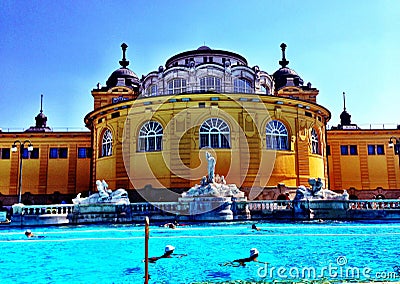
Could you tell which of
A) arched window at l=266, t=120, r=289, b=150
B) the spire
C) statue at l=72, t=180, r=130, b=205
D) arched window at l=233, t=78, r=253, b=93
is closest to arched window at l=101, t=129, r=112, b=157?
statue at l=72, t=180, r=130, b=205

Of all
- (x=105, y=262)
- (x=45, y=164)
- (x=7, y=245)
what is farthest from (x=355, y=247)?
(x=45, y=164)

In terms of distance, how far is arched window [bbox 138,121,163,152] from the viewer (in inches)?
1087

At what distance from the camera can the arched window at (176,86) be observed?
3078 cm

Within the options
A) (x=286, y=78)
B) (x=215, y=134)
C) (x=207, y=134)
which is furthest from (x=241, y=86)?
(x=286, y=78)

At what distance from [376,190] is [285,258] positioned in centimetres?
3171

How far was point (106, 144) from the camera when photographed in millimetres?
30828

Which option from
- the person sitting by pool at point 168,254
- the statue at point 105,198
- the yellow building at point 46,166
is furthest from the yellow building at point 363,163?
the person sitting by pool at point 168,254

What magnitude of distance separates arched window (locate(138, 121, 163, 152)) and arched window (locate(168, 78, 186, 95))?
404 centimetres

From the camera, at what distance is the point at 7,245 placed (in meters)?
13.4

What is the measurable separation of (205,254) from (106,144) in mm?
21521

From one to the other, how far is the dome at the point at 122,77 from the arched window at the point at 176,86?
10417mm

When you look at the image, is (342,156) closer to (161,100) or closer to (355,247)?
(161,100)

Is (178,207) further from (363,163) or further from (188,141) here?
(363,163)

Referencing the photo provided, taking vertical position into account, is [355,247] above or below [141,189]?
below
